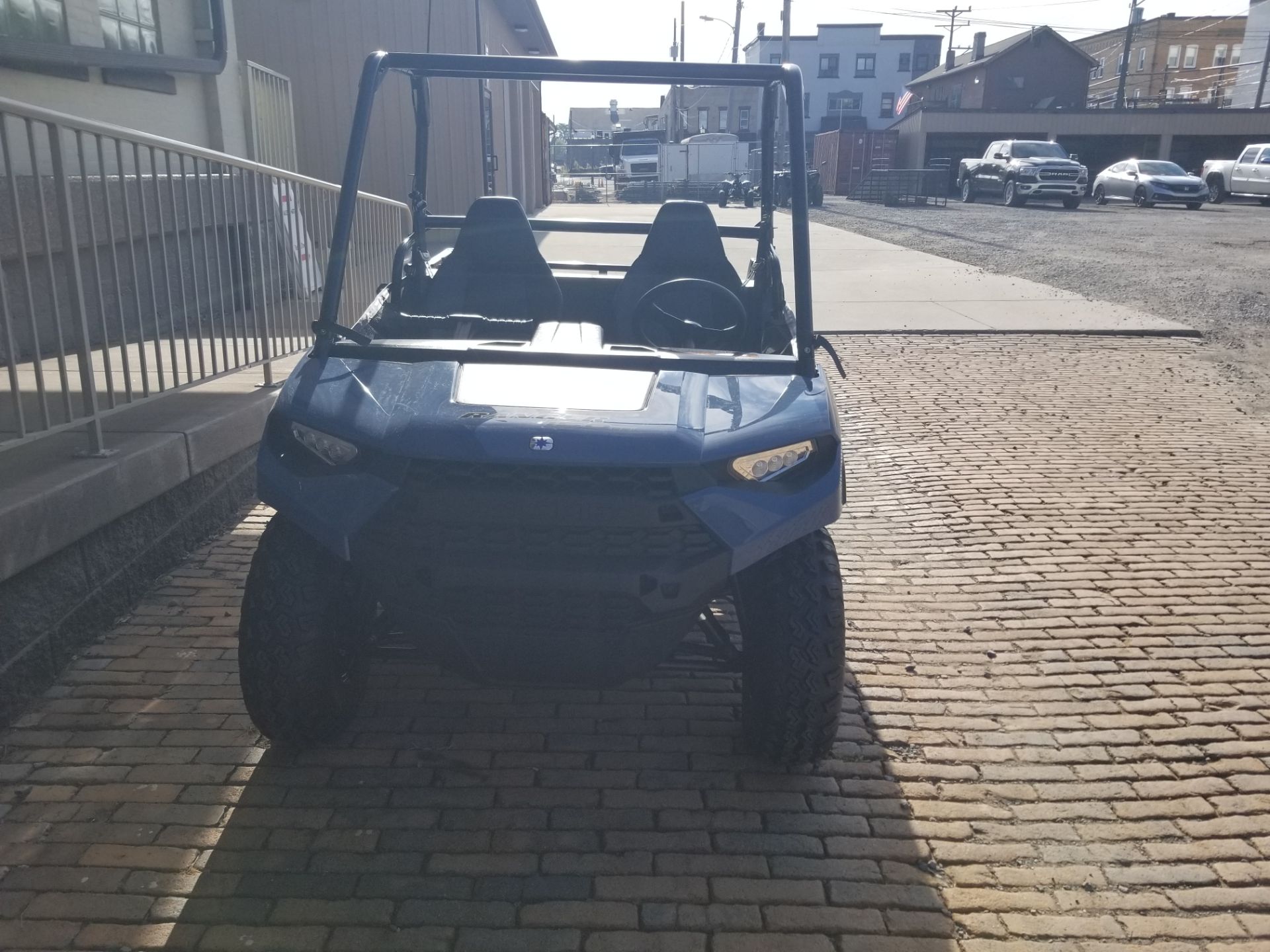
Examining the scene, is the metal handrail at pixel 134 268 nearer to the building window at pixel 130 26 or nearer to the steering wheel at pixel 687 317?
the building window at pixel 130 26

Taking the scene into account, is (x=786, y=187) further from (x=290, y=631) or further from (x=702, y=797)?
(x=290, y=631)

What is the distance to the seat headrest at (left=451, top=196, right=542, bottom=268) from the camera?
3949mm

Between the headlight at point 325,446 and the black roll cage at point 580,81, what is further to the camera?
the black roll cage at point 580,81

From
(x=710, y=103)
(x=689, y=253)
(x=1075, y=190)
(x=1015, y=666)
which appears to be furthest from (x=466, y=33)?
(x=710, y=103)

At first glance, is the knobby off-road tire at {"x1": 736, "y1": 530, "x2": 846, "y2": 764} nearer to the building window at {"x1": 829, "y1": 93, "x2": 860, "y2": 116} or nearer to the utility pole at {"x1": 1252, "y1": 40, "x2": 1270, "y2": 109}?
the utility pole at {"x1": 1252, "y1": 40, "x2": 1270, "y2": 109}

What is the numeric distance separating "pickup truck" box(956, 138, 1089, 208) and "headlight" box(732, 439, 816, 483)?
31.0 meters

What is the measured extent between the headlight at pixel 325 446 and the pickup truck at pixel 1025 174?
103 feet

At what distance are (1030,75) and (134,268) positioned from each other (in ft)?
212

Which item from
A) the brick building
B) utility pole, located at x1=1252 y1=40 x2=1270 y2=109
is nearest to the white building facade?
the brick building

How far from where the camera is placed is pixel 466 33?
15852mm

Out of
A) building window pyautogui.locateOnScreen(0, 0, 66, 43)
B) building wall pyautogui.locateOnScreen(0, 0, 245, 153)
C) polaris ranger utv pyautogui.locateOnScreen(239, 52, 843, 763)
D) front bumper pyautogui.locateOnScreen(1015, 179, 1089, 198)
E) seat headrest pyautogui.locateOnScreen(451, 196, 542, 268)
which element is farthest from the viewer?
front bumper pyautogui.locateOnScreen(1015, 179, 1089, 198)

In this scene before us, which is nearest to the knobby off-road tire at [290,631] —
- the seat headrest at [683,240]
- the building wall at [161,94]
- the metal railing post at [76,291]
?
the metal railing post at [76,291]

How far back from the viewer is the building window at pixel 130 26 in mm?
6609

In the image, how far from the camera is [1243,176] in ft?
105
